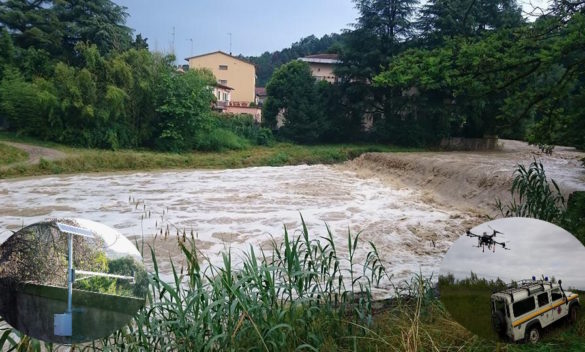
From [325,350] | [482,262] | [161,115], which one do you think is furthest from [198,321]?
[161,115]

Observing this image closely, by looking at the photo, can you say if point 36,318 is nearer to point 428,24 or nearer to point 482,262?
point 482,262

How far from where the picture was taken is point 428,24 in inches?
939

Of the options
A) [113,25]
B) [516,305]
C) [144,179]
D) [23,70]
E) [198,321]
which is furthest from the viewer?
[113,25]

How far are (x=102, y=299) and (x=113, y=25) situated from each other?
2514 centimetres

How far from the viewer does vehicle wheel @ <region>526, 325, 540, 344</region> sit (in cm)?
138

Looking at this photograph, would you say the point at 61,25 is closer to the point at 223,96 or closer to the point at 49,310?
the point at 223,96

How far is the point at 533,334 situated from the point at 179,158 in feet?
62.7

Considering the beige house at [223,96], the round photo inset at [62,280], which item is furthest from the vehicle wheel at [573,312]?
the beige house at [223,96]

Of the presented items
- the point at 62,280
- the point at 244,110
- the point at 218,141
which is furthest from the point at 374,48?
the point at 62,280

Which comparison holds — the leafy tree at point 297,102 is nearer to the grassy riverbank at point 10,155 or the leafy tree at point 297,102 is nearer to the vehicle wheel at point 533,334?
the grassy riverbank at point 10,155

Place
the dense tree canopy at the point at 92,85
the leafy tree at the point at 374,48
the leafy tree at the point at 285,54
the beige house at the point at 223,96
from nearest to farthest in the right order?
1. the dense tree canopy at the point at 92,85
2. the leafy tree at the point at 374,48
3. the beige house at the point at 223,96
4. the leafy tree at the point at 285,54

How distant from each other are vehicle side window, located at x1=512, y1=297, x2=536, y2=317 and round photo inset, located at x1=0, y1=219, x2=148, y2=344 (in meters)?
1.05

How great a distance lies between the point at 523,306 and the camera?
1356mm

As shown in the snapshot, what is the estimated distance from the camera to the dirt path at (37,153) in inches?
637
